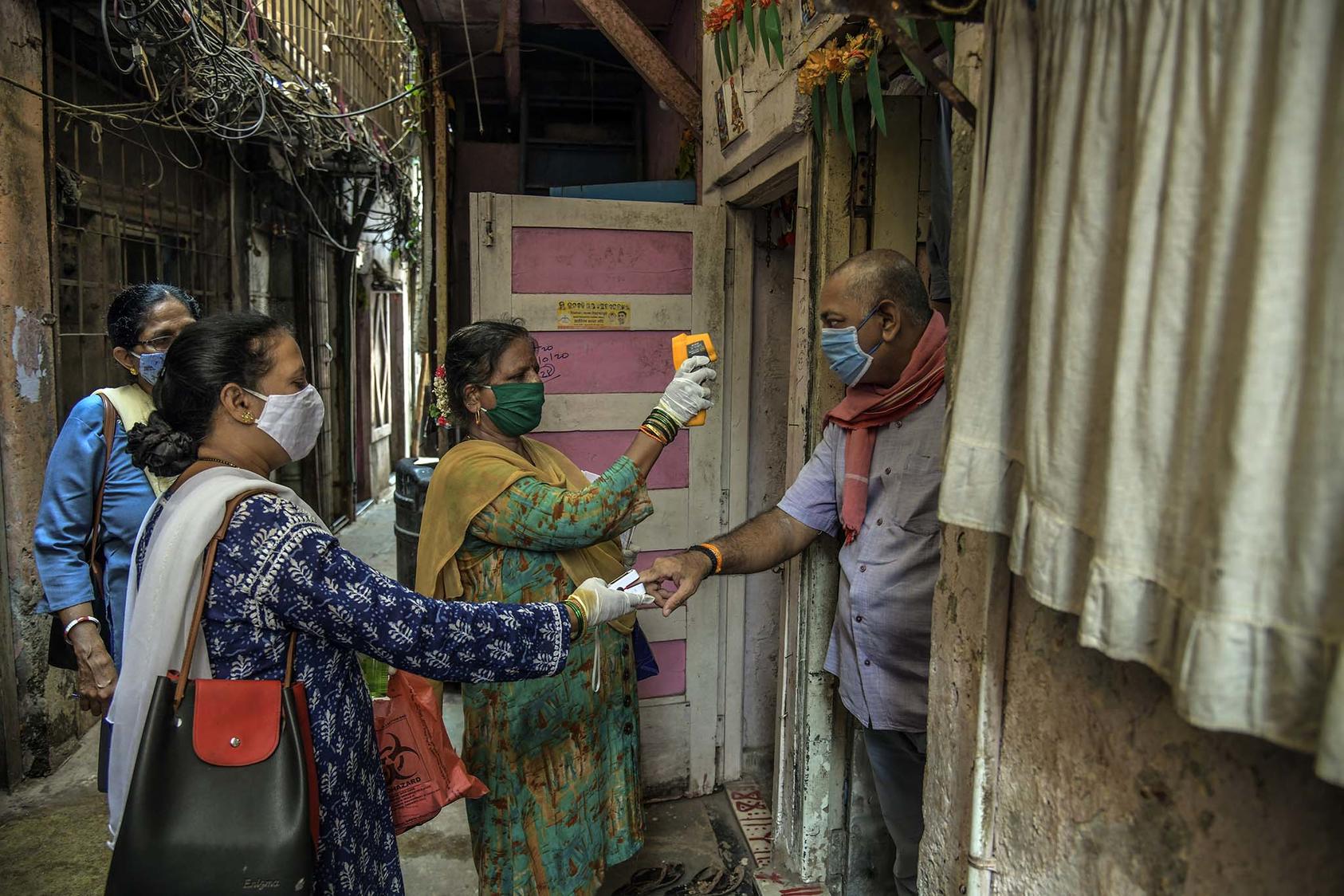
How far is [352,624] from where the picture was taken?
5.07 ft

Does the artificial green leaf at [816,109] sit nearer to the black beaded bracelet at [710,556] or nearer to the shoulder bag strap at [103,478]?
the black beaded bracelet at [710,556]

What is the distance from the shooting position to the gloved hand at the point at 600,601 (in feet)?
6.26

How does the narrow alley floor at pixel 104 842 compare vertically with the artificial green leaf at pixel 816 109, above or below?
below

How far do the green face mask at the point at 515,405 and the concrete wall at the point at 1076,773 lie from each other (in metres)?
1.23

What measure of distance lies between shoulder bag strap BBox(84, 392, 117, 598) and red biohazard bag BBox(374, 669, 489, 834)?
130cm

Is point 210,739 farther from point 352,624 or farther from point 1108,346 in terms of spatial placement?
point 1108,346

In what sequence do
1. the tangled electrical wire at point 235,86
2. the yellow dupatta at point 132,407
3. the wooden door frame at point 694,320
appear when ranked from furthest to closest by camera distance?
the tangled electrical wire at point 235,86 < the wooden door frame at point 694,320 < the yellow dupatta at point 132,407

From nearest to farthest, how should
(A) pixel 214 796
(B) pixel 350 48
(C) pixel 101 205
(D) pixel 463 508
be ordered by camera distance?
(A) pixel 214 796 → (D) pixel 463 508 → (C) pixel 101 205 → (B) pixel 350 48

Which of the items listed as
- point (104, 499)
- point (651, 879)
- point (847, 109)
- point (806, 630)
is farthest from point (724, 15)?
Result: point (651, 879)

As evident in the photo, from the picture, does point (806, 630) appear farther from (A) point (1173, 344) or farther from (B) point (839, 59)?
(A) point (1173, 344)

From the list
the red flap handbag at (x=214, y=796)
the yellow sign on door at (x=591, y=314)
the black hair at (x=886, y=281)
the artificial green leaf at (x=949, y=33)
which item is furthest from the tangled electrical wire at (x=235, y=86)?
the artificial green leaf at (x=949, y=33)

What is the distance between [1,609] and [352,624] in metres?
3.01

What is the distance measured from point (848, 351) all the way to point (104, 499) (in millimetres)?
2307

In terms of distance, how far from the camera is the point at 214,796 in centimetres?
142
